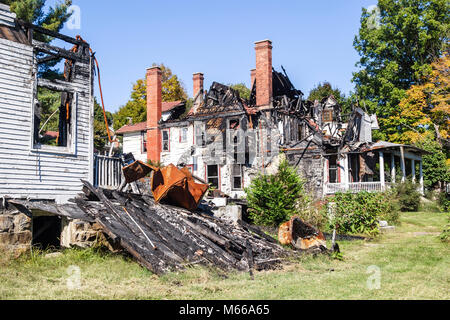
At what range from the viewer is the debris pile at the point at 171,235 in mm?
10023

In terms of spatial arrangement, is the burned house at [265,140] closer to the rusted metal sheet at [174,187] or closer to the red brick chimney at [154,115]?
the red brick chimney at [154,115]

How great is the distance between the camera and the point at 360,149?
81.7ft

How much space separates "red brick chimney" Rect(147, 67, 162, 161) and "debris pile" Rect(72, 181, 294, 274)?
16775 millimetres

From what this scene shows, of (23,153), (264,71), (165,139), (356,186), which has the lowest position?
(356,186)

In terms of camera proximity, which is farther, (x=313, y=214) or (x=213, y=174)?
(x=213, y=174)

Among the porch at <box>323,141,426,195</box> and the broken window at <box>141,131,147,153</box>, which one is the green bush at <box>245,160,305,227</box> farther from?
the broken window at <box>141,131,147,153</box>

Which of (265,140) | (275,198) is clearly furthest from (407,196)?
(275,198)

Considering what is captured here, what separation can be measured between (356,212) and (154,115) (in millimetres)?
18148

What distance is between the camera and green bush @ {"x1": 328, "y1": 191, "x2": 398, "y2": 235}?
1612cm

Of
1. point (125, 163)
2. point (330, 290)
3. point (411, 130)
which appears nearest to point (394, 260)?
point (330, 290)

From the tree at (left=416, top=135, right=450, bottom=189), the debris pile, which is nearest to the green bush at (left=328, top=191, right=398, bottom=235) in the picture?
the debris pile

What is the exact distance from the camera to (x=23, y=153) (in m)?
11.8

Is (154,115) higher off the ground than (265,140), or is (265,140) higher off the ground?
(154,115)

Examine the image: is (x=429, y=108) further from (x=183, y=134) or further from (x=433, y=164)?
(x=183, y=134)
